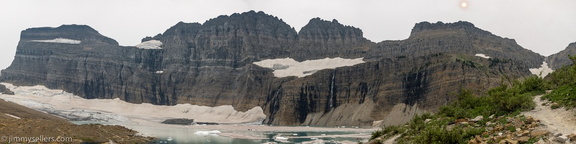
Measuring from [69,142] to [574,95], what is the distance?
60217mm

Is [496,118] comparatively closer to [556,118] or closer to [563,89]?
[556,118]

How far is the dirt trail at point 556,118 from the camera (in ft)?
56.0

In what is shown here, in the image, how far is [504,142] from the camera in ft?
55.3

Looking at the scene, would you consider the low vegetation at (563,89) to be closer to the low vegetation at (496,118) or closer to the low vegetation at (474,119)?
the low vegetation at (496,118)

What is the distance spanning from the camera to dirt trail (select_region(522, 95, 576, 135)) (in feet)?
56.0

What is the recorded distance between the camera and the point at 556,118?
18703mm

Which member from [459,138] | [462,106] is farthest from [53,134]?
[459,138]
